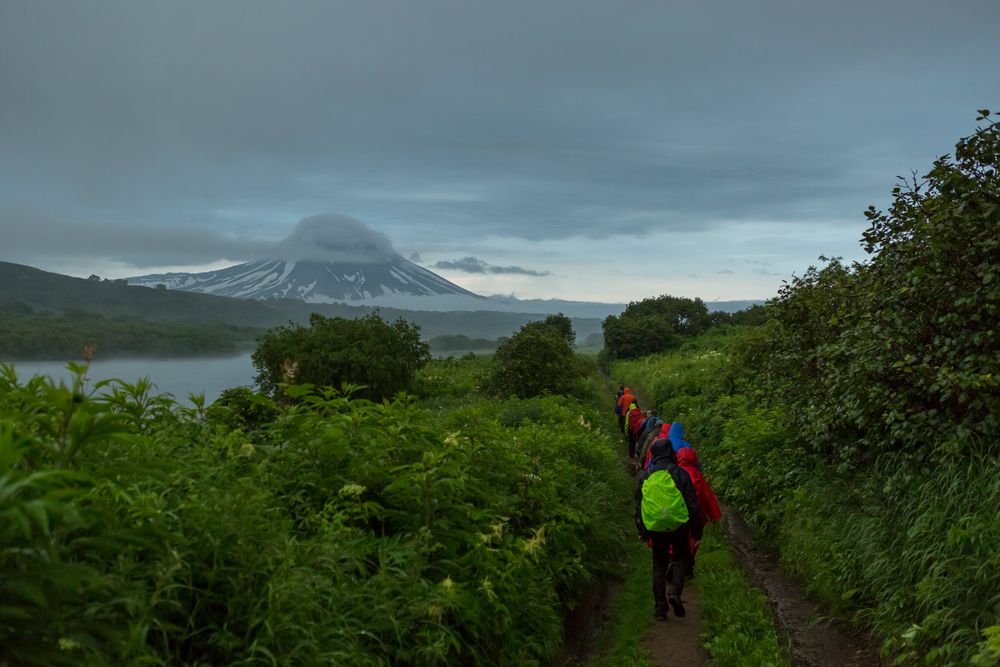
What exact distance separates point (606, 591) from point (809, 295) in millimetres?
6523

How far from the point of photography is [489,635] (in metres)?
5.22

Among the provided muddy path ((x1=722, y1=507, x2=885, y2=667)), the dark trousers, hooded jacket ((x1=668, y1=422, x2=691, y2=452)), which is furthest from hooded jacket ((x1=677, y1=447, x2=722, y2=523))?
muddy path ((x1=722, y1=507, x2=885, y2=667))

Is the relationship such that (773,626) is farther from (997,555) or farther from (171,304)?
(171,304)

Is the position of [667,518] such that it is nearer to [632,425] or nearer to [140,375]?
[140,375]

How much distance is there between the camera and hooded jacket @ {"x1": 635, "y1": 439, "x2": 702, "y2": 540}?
7.24m

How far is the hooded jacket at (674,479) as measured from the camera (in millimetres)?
7242

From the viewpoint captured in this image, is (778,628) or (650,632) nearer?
(778,628)

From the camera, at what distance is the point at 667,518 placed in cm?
706

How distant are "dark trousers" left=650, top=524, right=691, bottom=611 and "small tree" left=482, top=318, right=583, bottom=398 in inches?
659

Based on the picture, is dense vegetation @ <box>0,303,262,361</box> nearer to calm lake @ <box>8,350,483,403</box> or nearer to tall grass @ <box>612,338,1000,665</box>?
calm lake @ <box>8,350,483,403</box>

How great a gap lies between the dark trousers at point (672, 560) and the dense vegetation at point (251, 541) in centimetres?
120

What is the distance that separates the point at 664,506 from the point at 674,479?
1.17 ft

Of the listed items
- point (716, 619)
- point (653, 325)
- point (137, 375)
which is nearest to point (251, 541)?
point (137, 375)

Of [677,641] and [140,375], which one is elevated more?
[140,375]
